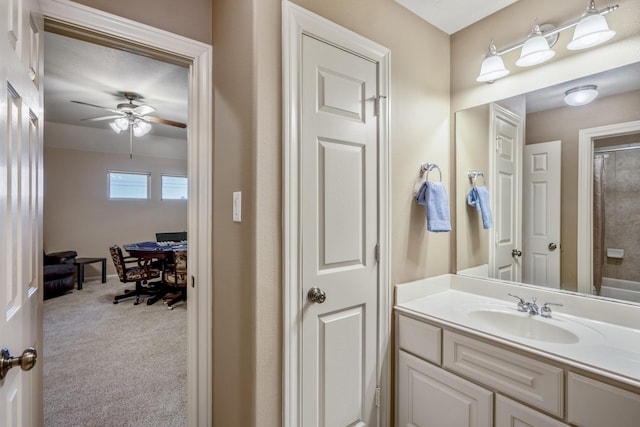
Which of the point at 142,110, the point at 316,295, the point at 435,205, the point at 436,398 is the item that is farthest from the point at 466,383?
the point at 142,110

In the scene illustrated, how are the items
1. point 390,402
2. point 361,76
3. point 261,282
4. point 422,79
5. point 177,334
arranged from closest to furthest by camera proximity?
point 261,282 < point 361,76 < point 390,402 < point 422,79 < point 177,334

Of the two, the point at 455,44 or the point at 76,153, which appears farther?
the point at 76,153

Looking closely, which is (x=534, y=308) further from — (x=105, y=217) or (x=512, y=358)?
(x=105, y=217)

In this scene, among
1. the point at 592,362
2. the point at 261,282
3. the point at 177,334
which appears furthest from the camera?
the point at 177,334

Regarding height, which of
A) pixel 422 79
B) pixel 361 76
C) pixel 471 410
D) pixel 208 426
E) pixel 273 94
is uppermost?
pixel 422 79

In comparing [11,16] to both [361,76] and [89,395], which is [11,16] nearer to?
[361,76]

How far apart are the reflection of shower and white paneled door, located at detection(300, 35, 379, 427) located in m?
1.08

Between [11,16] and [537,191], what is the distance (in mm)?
2279

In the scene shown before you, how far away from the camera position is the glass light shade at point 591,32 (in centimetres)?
133

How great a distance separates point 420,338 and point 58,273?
5441mm

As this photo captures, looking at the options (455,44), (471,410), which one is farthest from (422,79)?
(471,410)

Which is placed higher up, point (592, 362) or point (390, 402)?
point (592, 362)

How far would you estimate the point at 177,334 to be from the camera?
3.20 m

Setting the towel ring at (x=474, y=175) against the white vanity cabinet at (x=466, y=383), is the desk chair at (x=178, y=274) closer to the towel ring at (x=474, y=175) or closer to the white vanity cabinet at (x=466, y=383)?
the white vanity cabinet at (x=466, y=383)
